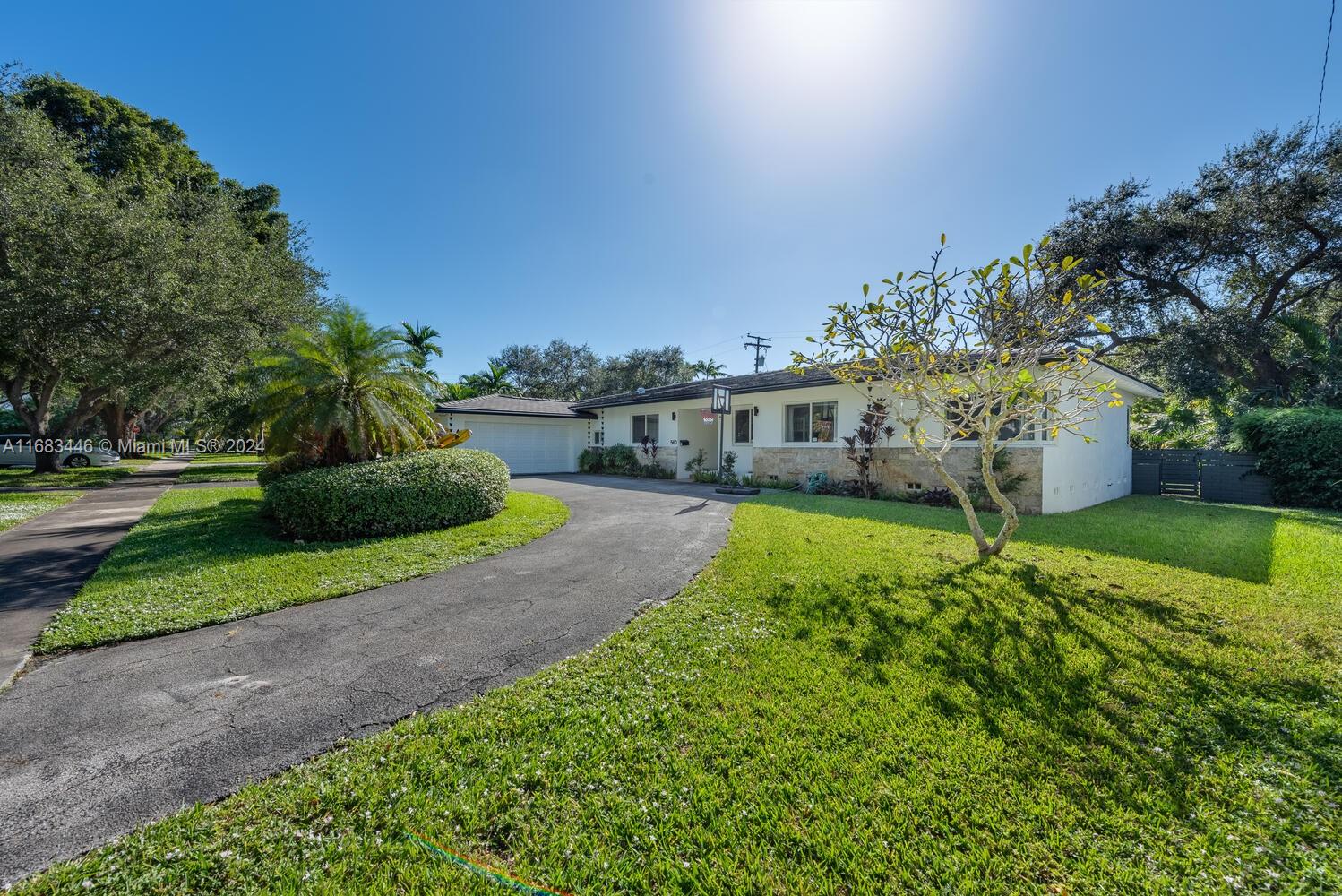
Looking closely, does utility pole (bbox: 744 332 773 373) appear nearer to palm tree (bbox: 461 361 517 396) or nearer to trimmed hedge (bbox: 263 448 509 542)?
palm tree (bbox: 461 361 517 396)

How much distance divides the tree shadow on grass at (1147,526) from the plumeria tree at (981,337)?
199 centimetres

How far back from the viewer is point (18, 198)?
11.2 meters

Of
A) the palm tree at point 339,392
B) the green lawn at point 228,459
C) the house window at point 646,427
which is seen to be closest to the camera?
the palm tree at point 339,392

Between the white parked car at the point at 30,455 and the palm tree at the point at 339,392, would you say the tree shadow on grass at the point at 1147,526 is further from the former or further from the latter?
the white parked car at the point at 30,455

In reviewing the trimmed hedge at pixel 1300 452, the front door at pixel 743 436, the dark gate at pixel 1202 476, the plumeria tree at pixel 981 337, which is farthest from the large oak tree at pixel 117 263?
the trimmed hedge at pixel 1300 452

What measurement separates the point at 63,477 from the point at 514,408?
47.0 ft

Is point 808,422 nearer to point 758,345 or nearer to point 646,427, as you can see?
point 646,427

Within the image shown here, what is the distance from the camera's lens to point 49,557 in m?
6.33

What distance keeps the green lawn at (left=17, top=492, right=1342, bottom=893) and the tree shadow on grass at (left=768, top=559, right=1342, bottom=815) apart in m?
0.02

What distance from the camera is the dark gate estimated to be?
1306 cm

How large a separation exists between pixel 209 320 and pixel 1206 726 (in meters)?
20.0

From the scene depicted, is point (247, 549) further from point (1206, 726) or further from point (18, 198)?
point (18, 198)

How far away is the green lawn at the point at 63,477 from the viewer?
14508 millimetres

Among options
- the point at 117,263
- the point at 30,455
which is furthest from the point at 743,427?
the point at 30,455
